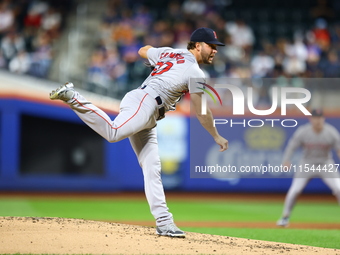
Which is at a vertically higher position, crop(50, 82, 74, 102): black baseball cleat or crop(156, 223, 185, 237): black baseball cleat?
crop(50, 82, 74, 102): black baseball cleat

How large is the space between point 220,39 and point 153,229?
907cm

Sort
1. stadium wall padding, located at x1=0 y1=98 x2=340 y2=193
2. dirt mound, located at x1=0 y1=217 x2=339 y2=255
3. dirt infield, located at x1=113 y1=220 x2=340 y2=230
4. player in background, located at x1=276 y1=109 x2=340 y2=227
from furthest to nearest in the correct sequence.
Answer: stadium wall padding, located at x1=0 y1=98 x2=340 y2=193, player in background, located at x1=276 y1=109 x2=340 y2=227, dirt infield, located at x1=113 y1=220 x2=340 y2=230, dirt mound, located at x1=0 y1=217 x2=339 y2=255

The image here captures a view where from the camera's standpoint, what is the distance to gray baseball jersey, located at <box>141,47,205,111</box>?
5398 mm

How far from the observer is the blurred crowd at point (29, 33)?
13.7m

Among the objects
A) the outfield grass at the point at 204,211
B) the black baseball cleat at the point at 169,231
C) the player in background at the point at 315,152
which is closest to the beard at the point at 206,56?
the black baseball cleat at the point at 169,231

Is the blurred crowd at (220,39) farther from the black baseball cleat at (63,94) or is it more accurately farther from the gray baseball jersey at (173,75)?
the black baseball cleat at (63,94)

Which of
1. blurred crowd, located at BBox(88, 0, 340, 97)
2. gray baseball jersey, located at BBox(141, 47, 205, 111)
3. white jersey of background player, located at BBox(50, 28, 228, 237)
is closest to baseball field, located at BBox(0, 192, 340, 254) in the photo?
white jersey of background player, located at BBox(50, 28, 228, 237)

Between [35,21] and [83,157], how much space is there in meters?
3.95

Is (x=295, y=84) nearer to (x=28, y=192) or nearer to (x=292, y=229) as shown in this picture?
(x=292, y=229)

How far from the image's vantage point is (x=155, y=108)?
17.6 feet

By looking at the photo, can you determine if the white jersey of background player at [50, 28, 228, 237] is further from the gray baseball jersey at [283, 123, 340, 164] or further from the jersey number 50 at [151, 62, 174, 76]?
the gray baseball jersey at [283, 123, 340, 164]

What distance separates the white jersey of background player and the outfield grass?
6.63ft

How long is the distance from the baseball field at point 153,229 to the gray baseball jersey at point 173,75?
1.39 meters

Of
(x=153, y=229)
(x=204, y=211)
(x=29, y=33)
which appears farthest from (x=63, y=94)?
(x=29, y=33)
